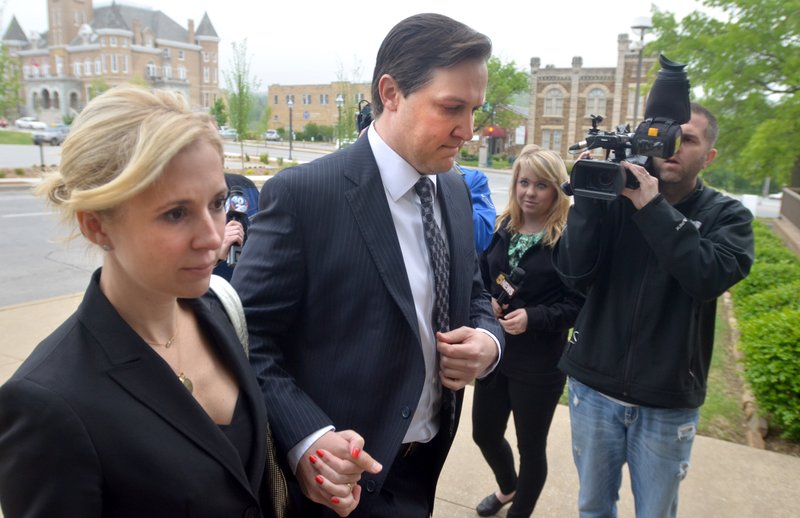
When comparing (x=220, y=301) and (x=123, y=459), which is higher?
(x=220, y=301)

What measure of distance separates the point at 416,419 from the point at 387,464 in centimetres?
21

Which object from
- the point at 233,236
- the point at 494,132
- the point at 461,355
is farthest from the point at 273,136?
the point at 461,355

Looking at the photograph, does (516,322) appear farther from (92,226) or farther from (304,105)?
(304,105)

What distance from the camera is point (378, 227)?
1.79m

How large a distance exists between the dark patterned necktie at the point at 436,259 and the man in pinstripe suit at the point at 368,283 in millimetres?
22

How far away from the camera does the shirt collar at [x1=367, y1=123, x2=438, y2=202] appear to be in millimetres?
1885

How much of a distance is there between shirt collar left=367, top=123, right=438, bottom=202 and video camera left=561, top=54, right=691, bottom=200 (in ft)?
Result: 2.55

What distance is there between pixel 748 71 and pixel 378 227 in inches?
645

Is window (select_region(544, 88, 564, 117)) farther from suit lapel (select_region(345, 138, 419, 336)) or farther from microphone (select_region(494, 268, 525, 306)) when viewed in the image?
suit lapel (select_region(345, 138, 419, 336))

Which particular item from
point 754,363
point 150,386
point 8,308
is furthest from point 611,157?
point 8,308

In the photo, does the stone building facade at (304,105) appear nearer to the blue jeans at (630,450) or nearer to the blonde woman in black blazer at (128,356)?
the blue jeans at (630,450)

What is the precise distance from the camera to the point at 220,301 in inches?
63.7

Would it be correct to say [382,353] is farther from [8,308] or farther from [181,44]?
[181,44]

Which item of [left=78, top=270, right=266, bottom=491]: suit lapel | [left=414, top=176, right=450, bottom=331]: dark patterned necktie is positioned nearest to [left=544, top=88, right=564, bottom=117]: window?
[left=414, top=176, right=450, bottom=331]: dark patterned necktie
